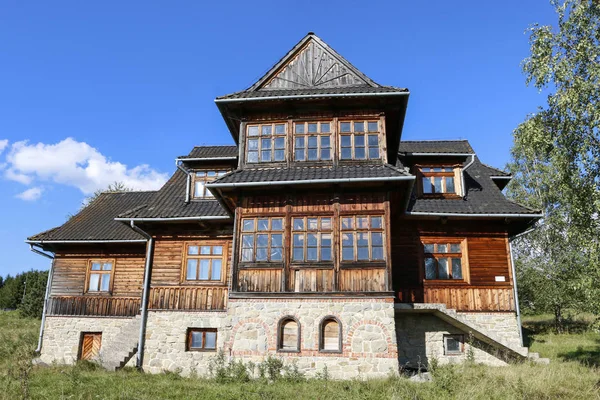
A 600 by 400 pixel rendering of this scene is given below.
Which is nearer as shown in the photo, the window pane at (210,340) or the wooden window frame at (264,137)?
the wooden window frame at (264,137)

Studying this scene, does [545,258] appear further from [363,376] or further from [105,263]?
[105,263]

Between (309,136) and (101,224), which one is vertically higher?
(309,136)

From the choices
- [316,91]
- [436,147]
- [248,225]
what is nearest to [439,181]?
[436,147]

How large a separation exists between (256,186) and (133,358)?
8.17m

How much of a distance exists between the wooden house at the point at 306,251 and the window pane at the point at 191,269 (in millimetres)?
82

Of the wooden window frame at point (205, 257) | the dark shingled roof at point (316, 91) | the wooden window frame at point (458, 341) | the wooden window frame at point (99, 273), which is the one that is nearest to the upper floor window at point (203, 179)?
the wooden window frame at point (205, 257)

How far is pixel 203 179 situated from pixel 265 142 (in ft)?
15.3

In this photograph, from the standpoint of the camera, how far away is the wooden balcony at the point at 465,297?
16609mm

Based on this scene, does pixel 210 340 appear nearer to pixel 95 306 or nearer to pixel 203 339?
pixel 203 339

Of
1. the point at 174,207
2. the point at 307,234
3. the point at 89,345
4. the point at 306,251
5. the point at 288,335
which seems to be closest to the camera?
the point at 288,335

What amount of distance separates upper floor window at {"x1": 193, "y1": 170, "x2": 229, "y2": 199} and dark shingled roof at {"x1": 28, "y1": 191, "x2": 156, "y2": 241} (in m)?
2.95

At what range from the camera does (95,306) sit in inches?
758

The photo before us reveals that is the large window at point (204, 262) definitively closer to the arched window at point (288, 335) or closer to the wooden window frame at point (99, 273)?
the wooden window frame at point (99, 273)

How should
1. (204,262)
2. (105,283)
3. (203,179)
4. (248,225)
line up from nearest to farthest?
1. (248,225)
2. (204,262)
3. (203,179)
4. (105,283)
